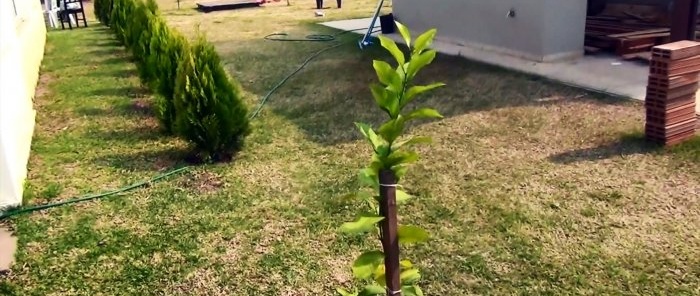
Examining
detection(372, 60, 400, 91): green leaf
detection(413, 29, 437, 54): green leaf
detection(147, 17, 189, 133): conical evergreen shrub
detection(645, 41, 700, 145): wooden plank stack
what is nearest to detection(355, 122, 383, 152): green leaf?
detection(372, 60, 400, 91): green leaf

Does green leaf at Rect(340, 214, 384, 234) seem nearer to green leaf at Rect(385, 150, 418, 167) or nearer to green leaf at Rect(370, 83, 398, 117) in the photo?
green leaf at Rect(385, 150, 418, 167)

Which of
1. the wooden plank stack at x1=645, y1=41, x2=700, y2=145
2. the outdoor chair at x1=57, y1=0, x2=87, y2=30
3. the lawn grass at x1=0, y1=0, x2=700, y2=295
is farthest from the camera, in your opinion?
the outdoor chair at x1=57, y1=0, x2=87, y2=30

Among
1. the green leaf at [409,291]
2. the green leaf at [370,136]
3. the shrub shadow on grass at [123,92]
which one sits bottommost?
the shrub shadow on grass at [123,92]

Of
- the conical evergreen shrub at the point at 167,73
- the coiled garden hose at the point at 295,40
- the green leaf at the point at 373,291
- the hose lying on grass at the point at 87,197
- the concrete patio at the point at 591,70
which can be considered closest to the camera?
the green leaf at the point at 373,291

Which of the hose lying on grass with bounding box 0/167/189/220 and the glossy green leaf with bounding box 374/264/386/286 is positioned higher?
the glossy green leaf with bounding box 374/264/386/286

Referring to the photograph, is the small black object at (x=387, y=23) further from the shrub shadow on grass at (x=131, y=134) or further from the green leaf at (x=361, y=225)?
the green leaf at (x=361, y=225)

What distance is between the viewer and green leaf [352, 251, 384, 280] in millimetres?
1688

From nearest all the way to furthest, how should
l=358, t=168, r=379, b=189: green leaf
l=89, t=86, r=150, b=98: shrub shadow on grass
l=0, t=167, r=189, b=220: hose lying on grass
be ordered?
l=358, t=168, r=379, b=189: green leaf → l=0, t=167, r=189, b=220: hose lying on grass → l=89, t=86, r=150, b=98: shrub shadow on grass

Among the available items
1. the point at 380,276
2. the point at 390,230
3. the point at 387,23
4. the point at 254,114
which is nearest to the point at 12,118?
the point at 254,114

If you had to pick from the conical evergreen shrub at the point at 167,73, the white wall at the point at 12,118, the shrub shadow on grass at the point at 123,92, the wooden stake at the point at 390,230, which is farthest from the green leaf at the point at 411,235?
the shrub shadow on grass at the point at 123,92

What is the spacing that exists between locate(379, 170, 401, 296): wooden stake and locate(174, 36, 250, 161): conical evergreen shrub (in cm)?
325

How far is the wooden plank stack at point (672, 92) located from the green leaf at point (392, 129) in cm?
358

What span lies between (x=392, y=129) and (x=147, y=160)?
12.7 ft

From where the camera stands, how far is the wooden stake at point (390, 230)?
168cm
